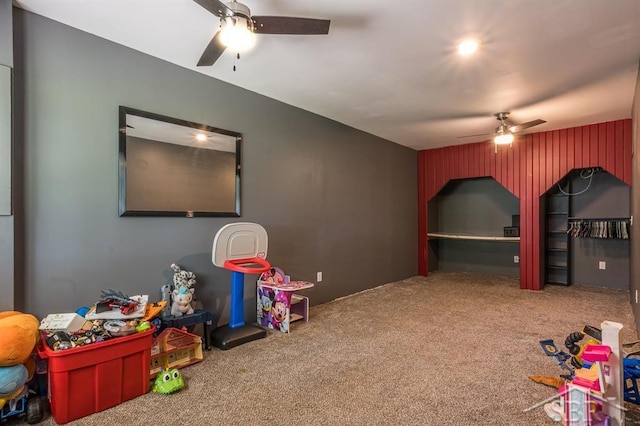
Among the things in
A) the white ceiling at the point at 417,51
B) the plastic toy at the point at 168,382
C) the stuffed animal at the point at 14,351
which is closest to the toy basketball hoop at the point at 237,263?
the plastic toy at the point at 168,382

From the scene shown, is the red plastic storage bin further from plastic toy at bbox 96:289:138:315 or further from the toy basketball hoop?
the toy basketball hoop

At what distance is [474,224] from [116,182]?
6.03 m

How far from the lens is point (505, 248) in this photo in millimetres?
6145

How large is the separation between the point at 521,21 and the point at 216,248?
2.80m

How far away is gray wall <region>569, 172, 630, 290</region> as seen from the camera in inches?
199

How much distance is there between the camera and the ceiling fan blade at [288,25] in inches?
72.6

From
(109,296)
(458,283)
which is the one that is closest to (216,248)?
(109,296)

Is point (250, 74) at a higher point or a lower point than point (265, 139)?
higher

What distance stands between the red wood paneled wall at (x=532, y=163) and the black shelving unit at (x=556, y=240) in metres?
0.56

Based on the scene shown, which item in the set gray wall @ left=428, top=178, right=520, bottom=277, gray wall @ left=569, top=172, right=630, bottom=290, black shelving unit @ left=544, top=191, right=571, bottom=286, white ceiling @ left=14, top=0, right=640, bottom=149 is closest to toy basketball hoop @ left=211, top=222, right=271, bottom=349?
white ceiling @ left=14, top=0, right=640, bottom=149

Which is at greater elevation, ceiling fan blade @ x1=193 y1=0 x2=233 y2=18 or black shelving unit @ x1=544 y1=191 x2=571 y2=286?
ceiling fan blade @ x1=193 y1=0 x2=233 y2=18

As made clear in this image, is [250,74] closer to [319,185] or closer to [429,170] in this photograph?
[319,185]

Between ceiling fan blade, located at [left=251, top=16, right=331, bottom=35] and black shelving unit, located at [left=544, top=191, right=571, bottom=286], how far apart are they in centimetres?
527

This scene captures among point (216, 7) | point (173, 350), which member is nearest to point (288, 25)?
point (216, 7)
